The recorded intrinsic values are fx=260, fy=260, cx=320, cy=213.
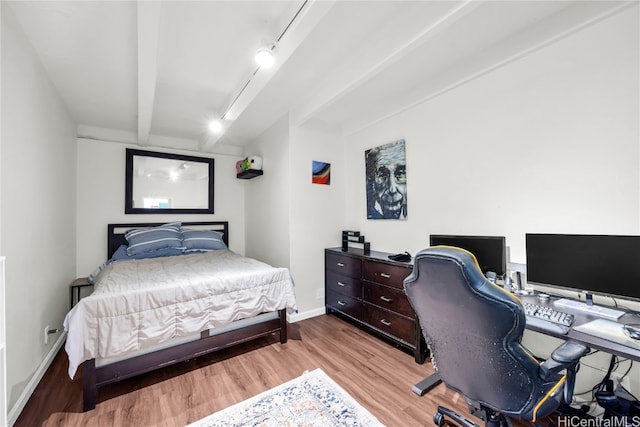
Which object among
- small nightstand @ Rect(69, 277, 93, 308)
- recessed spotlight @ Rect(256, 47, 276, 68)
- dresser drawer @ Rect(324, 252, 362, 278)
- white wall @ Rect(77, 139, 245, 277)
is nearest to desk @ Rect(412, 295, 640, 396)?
dresser drawer @ Rect(324, 252, 362, 278)

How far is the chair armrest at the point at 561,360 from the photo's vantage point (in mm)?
1079

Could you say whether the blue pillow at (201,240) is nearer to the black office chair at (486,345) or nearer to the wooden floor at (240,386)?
the wooden floor at (240,386)

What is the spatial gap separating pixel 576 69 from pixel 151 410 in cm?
365

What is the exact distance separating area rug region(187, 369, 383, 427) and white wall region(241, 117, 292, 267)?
155 centimetres

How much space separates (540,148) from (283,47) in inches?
78.5

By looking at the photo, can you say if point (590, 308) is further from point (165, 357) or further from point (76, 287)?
point (76, 287)

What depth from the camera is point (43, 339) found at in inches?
85.0

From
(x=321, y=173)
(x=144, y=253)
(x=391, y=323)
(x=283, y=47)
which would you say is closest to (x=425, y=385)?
(x=391, y=323)

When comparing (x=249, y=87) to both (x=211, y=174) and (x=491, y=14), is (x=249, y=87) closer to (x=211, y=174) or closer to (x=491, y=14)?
(x=491, y=14)

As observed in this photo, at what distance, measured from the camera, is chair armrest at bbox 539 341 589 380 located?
1079 millimetres

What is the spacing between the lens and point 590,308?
1521 millimetres

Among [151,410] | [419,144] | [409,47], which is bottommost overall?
[151,410]

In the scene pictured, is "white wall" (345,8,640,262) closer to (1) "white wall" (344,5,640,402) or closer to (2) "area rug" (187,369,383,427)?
(1) "white wall" (344,5,640,402)

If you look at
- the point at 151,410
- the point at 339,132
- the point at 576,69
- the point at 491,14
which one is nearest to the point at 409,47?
the point at 491,14
